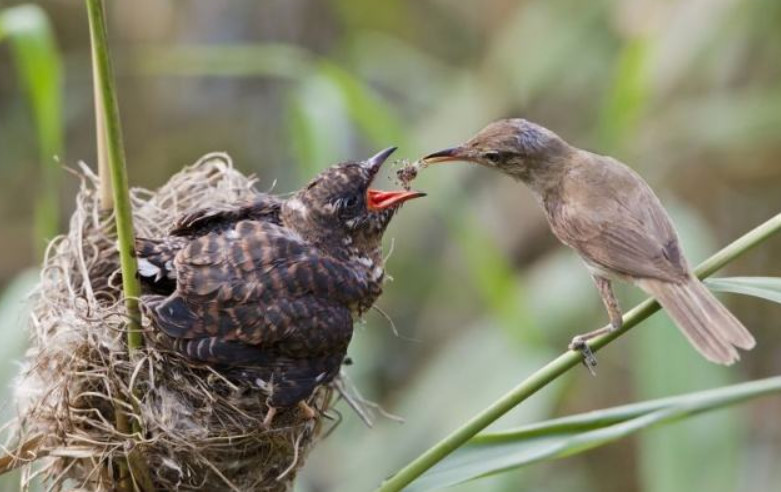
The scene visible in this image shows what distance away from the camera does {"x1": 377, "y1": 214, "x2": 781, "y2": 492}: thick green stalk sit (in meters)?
1.81

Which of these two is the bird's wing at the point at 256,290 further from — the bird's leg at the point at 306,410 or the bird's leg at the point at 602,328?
the bird's leg at the point at 602,328

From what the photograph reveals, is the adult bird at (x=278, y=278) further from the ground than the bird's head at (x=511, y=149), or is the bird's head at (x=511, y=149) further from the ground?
the bird's head at (x=511, y=149)

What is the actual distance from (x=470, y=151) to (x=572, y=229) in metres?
0.26

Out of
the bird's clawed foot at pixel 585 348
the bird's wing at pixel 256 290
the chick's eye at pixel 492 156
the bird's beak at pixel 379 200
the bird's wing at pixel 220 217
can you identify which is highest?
the chick's eye at pixel 492 156

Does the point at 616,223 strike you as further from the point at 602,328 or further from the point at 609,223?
the point at 602,328

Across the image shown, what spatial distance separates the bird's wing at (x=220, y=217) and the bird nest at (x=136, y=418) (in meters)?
0.24

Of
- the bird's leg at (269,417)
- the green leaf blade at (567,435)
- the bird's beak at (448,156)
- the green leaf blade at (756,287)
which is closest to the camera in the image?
the green leaf blade at (567,435)

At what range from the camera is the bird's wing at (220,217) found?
270 cm

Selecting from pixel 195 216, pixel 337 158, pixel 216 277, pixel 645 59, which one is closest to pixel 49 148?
pixel 195 216

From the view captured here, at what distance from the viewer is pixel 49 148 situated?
2773 mm

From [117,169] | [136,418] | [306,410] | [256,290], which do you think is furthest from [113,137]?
[306,410]

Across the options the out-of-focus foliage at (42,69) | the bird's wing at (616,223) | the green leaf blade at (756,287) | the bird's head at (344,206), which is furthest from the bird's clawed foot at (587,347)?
the out-of-focus foliage at (42,69)

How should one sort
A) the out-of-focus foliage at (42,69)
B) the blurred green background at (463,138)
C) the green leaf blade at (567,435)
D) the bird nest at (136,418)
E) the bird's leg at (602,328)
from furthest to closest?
1. the blurred green background at (463,138)
2. the out-of-focus foliage at (42,69)
3. the bird nest at (136,418)
4. the bird's leg at (602,328)
5. the green leaf blade at (567,435)

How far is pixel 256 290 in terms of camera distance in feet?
8.09
